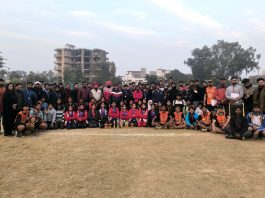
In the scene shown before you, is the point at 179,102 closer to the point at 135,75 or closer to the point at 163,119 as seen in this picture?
the point at 163,119

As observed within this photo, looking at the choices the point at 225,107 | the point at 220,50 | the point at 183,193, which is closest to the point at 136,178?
the point at 183,193

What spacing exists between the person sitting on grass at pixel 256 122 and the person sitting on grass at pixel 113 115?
4967 mm

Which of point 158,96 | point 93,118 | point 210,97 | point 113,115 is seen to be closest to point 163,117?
point 158,96

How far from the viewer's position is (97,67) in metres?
58.9

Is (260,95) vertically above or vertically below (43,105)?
above

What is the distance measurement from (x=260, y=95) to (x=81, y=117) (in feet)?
20.9

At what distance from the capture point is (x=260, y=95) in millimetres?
9984

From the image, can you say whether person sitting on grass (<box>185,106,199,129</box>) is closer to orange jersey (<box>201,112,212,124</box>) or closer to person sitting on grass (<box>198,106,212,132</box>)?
person sitting on grass (<box>198,106,212,132</box>)

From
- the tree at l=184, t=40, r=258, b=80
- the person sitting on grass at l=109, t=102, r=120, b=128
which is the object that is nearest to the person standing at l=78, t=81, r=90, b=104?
the person sitting on grass at l=109, t=102, r=120, b=128

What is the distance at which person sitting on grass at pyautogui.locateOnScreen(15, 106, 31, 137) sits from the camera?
1004 centimetres

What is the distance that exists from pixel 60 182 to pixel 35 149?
2824 mm

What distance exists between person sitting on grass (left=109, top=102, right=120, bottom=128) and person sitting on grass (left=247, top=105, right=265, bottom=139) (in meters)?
4.97

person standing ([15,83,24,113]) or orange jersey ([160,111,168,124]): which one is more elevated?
person standing ([15,83,24,113])

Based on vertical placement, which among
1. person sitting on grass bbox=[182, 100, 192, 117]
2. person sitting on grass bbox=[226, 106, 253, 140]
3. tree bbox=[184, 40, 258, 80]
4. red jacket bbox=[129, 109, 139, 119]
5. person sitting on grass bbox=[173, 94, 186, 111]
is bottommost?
person sitting on grass bbox=[226, 106, 253, 140]
